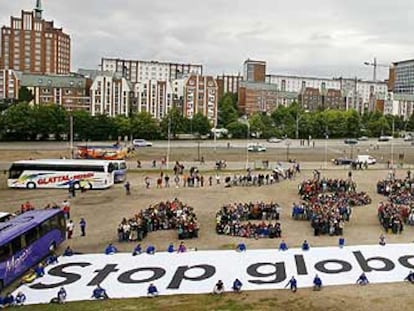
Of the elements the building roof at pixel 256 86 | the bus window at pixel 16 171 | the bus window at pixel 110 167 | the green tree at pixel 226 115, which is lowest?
the bus window at pixel 16 171

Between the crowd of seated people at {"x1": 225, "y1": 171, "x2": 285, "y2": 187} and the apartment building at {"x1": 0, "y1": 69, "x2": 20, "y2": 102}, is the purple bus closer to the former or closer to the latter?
the crowd of seated people at {"x1": 225, "y1": 171, "x2": 285, "y2": 187}

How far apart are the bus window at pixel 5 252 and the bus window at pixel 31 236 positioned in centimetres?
170

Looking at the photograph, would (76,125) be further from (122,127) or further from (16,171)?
(16,171)

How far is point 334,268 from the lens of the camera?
22.2m

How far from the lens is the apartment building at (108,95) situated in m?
125

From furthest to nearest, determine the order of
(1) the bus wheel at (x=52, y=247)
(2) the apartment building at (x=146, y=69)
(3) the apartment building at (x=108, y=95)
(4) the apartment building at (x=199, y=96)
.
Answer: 1. (2) the apartment building at (x=146, y=69)
2. (4) the apartment building at (x=199, y=96)
3. (3) the apartment building at (x=108, y=95)
4. (1) the bus wheel at (x=52, y=247)

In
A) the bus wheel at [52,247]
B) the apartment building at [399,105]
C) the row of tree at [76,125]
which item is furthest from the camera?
the apartment building at [399,105]

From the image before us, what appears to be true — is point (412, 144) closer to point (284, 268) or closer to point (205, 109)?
point (205, 109)

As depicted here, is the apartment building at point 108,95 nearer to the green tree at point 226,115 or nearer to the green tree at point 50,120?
the green tree at point 226,115

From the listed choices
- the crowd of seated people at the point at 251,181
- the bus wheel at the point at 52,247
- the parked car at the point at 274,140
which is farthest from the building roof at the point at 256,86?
the bus wheel at the point at 52,247

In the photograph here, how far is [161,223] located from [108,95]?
3917 inches

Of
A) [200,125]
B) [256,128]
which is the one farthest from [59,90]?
[256,128]

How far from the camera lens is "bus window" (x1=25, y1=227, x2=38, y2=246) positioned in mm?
22422

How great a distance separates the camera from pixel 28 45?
160m
